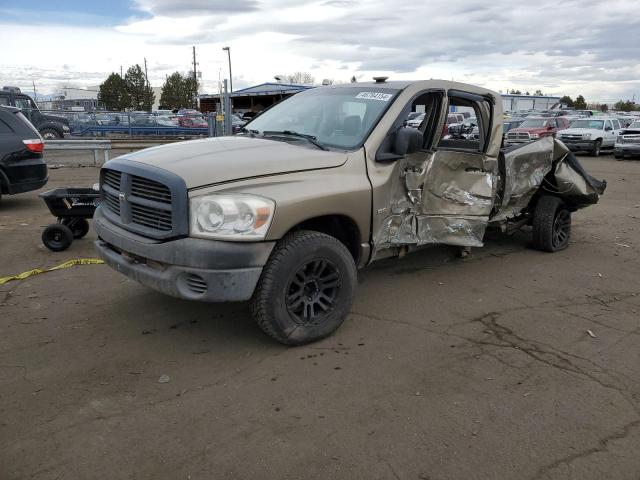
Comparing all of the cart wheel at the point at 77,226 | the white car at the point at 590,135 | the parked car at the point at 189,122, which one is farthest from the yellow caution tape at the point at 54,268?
the parked car at the point at 189,122

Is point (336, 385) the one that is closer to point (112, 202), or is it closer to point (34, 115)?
point (112, 202)

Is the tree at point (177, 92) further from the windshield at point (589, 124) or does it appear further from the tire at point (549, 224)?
the tire at point (549, 224)

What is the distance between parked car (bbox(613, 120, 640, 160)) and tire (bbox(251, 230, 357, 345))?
71.4 feet

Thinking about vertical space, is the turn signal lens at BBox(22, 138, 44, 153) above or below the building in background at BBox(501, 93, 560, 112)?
below

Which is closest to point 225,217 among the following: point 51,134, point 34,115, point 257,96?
point 34,115

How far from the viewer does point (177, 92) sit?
2783 inches

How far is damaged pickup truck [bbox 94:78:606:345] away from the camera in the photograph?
3477mm

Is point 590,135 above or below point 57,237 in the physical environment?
above

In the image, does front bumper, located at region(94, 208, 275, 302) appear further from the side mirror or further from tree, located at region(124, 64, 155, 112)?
tree, located at region(124, 64, 155, 112)

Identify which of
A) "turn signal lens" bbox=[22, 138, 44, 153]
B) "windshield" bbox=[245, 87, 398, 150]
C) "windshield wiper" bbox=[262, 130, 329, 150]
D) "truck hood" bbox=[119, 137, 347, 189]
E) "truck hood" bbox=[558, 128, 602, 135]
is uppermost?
"windshield" bbox=[245, 87, 398, 150]

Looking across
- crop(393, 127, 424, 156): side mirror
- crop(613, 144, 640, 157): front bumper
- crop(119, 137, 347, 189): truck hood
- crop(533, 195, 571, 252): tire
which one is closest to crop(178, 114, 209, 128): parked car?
crop(613, 144, 640, 157): front bumper

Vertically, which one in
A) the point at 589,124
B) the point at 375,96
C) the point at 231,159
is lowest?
the point at 589,124

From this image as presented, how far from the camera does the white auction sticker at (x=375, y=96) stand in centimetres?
467

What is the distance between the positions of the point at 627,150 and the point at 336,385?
2260 centimetres
